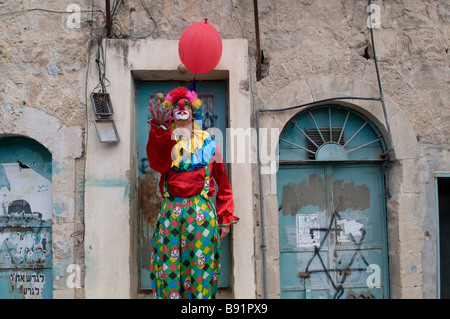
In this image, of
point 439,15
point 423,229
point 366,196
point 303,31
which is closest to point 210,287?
point 366,196

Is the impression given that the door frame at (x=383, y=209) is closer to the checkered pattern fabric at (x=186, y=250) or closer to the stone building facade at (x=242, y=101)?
the stone building facade at (x=242, y=101)

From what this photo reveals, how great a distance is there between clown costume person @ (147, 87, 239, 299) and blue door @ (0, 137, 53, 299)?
1.38m

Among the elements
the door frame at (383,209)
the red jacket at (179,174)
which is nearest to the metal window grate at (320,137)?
the door frame at (383,209)

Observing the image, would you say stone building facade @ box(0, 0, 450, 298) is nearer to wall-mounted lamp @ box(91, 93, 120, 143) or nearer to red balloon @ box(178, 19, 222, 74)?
wall-mounted lamp @ box(91, 93, 120, 143)

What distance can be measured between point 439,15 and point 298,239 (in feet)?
9.24

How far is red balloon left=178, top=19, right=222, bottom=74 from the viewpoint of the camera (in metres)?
3.05

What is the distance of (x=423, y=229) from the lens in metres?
3.84

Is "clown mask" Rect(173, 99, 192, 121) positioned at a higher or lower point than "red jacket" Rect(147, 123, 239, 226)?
higher

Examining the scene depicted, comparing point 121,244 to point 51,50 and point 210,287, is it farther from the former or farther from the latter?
point 51,50

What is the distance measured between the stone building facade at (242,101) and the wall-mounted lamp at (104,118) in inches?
2.7

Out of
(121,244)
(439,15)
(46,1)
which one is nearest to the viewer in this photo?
(121,244)

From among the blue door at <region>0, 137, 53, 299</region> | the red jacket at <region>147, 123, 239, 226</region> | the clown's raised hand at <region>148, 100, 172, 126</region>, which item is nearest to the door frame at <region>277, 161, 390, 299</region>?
the red jacket at <region>147, 123, 239, 226</region>

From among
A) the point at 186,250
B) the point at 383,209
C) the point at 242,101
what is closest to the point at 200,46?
the point at 242,101

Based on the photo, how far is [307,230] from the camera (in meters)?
3.96
